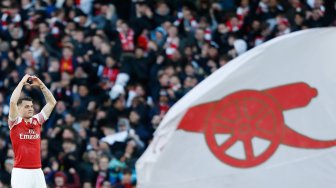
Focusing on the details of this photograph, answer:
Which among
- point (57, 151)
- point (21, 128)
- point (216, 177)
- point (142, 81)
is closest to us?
point (216, 177)

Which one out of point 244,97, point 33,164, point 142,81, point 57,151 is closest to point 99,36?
point 142,81

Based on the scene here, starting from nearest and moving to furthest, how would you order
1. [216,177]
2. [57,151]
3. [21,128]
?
[216,177]
[21,128]
[57,151]

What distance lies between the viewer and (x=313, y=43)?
531 inches

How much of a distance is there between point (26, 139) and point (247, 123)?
3.50 metres

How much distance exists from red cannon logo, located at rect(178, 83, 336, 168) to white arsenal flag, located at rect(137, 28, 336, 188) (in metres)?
0.01

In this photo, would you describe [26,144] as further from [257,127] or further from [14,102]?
[257,127]

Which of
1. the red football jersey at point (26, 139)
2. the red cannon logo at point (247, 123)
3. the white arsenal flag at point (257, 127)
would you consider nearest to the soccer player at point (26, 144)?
the red football jersey at point (26, 139)

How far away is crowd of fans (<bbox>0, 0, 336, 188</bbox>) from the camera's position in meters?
21.1

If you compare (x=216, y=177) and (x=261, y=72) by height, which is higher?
(x=261, y=72)

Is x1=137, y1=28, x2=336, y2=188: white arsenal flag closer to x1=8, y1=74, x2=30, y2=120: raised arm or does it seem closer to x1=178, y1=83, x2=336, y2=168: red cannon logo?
x1=178, y1=83, x2=336, y2=168: red cannon logo

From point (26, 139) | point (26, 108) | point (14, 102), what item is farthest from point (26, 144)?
point (14, 102)

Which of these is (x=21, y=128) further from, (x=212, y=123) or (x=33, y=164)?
→ (x=212, y=123)

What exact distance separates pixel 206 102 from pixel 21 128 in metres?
3.25

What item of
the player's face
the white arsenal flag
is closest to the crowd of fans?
the player's face
